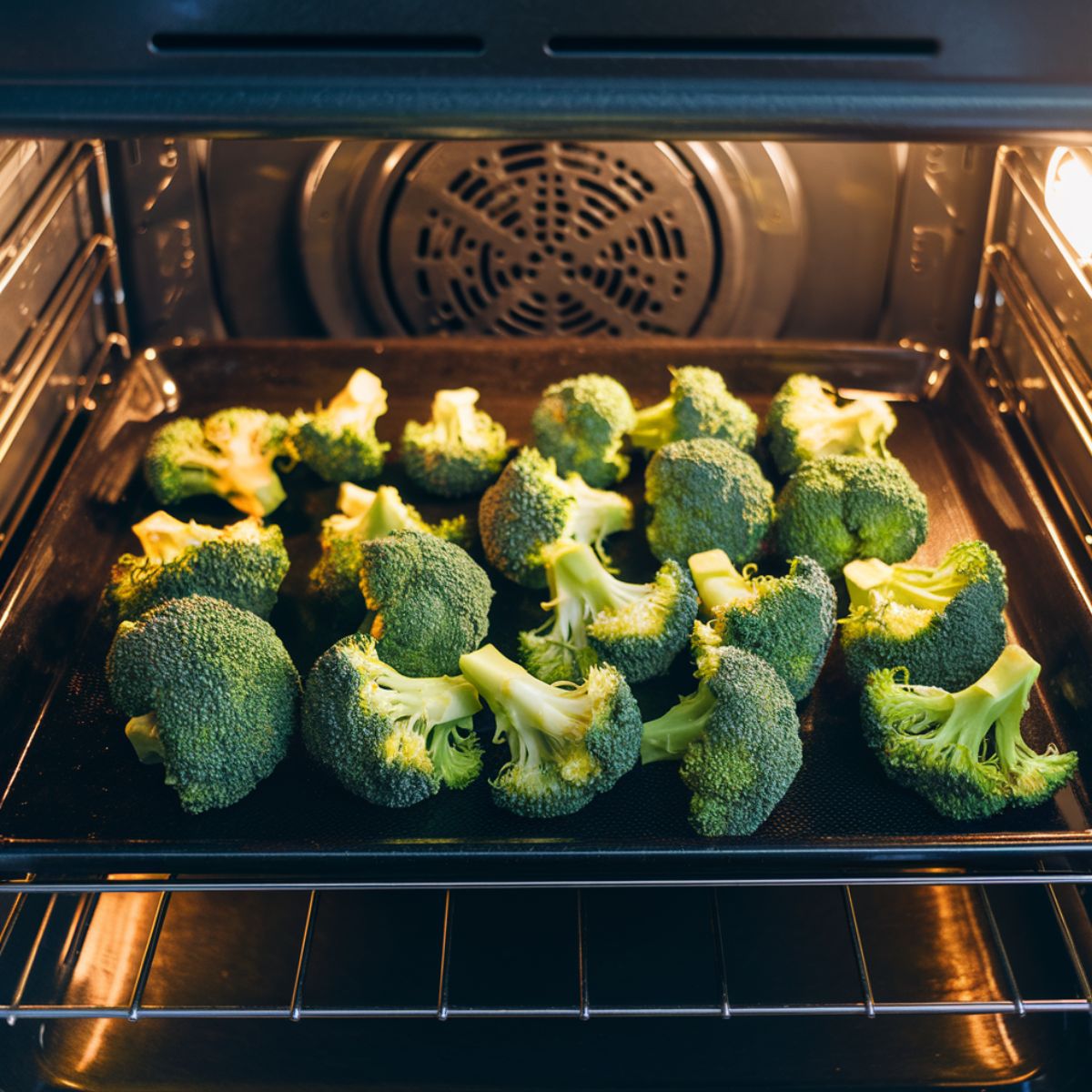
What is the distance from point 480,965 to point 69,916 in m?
0.42

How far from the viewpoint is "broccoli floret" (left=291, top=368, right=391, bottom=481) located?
1606 millimetres

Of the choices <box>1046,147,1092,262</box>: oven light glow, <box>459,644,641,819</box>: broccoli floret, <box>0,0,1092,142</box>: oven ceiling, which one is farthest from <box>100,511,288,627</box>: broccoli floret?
<box>1046,147,1092,262</box>: oven light glow

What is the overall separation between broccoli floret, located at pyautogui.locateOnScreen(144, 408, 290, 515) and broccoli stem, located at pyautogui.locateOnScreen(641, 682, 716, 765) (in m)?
0.61

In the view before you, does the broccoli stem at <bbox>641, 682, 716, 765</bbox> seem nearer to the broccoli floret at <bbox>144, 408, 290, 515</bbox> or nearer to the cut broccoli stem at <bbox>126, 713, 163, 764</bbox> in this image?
the cut broccoli stem at <bbox>126, 713, 163, 764</bbox>

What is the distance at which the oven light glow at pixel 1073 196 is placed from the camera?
53.3 inches

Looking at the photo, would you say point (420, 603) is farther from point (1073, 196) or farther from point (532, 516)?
point (1073, 196)

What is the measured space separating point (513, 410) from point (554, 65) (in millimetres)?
841

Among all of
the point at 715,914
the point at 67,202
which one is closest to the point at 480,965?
the point at 715,914

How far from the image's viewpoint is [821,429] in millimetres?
1599

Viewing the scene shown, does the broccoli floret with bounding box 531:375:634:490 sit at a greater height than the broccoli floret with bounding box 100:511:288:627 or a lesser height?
greater

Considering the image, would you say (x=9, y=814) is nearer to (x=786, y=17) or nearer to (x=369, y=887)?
(x=369, y=887)

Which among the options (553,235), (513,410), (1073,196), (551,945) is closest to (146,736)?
(551,945)

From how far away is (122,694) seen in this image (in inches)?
49.7

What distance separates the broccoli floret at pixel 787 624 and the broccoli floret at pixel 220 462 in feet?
1.98
